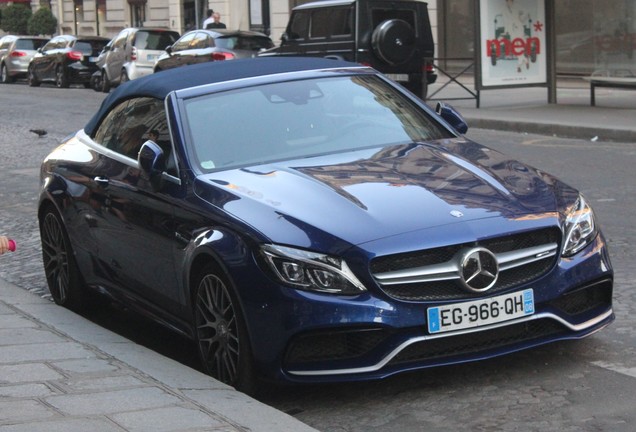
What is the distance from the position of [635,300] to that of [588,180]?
542 cm

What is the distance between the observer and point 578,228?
5.79 metres

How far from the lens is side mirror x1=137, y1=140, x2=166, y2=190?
6387mm

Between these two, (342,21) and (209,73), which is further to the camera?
(342,21)

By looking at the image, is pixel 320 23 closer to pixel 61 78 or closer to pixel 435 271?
pixel 61 78

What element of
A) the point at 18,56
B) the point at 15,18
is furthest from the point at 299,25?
the point at 15,18

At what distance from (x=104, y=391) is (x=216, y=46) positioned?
23.4 m

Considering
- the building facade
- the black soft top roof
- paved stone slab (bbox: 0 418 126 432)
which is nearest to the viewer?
paved stone slab (bbox: 0 418 126 432)

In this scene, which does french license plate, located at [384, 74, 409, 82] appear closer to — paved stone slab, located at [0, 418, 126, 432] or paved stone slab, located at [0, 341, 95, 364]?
paved stone slab, located at [0, 341, 95, 364]

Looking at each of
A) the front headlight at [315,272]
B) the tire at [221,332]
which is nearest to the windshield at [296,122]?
the tire at [221,332]

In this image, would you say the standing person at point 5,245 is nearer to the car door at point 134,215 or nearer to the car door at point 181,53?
the car door at point 134,215

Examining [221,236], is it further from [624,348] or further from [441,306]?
[624,348]

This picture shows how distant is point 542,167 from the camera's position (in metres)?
13.8

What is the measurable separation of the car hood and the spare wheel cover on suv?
15.4m

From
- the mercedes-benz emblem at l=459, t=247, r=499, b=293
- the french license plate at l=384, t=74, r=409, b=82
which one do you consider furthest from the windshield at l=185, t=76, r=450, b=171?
the french license plate at l=384, t=74, r=409, b=82
